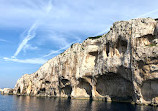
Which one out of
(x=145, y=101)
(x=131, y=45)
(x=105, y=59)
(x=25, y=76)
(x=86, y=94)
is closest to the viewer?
(x=145, y=101)

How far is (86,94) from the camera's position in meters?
68.1

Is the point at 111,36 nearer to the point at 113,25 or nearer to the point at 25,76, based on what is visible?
the point at 113,25

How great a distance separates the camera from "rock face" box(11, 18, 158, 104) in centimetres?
4331

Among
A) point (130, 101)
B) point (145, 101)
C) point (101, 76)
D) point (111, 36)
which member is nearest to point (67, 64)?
point (101, 76)

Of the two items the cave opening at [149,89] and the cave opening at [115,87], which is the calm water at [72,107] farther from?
the cave opening at [115,87]

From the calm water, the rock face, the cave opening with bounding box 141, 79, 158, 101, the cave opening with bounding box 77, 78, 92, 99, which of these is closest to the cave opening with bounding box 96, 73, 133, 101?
the rock face

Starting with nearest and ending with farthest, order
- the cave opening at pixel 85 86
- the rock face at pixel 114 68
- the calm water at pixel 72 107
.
Answer: 1. the calm water at pixel 72 107
2. the rock face at pixel 114 68
3. the cave opening at pixel 85 86

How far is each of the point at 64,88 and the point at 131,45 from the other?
43.8 meters

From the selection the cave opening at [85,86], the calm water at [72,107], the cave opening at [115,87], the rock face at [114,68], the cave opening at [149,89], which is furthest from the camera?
the cave opening at [85,86]

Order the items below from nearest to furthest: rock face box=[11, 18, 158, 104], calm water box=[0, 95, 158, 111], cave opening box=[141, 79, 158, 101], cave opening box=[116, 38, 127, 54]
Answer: calm water box=[0, 95, 158, 111] < cave opening box=[141, 79, 158, 101] < rock face box=[11, 18, 158, 104] < cave opening box=[116, 38, 127, 54]

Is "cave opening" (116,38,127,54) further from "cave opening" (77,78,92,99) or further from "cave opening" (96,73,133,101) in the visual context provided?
"cave opening" (77,78,92,99)

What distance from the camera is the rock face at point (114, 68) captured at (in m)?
43.3

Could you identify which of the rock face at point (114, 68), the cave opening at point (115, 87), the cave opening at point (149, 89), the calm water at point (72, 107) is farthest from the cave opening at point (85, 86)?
the cave opening at point (149, 89)

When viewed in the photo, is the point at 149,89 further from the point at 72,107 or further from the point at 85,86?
the point at 85,86
